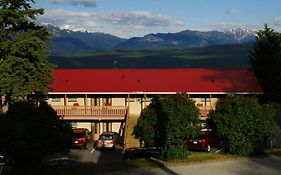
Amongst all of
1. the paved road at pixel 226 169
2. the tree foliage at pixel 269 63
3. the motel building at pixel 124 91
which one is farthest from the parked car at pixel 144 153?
the tree foliage at pixel 269 63

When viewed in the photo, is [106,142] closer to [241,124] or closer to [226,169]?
[241,124]

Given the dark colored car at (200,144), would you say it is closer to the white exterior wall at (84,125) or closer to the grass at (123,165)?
the grass at (123,165)

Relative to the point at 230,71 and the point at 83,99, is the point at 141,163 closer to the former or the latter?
the point at 83,99

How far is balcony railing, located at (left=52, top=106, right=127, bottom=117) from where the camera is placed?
138 ft

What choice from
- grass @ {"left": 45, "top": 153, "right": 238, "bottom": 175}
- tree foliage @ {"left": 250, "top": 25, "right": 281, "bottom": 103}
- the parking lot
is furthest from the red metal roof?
grass @ {"left": 45, "top": 153, "right": 238, "bottom": 175}

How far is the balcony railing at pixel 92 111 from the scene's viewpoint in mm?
42156

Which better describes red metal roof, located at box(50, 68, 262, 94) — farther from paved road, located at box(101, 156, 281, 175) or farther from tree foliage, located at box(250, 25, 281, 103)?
paved road, located at box(101, 156, 281, 175)

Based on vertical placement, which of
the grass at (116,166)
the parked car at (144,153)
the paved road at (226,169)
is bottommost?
the paved road at (226,169)

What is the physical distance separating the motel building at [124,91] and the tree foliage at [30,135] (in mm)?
Answer: 19877

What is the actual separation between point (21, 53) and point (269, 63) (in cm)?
2292

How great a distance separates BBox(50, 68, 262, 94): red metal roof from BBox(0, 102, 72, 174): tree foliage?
72.0ft

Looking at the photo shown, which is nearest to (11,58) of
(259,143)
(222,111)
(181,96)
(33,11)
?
(33,11)

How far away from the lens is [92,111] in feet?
139

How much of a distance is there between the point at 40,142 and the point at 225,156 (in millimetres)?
10044
